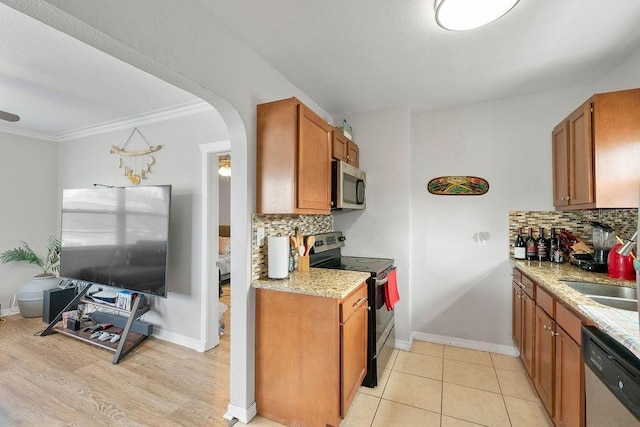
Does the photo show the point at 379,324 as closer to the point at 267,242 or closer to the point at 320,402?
the point at 320,402

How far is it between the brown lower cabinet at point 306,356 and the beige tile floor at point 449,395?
0.21 m

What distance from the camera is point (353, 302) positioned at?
1881mm

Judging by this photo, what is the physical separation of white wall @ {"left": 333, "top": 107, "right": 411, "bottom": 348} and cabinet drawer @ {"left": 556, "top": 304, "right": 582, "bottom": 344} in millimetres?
1350

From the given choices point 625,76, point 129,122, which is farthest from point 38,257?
point 625,76

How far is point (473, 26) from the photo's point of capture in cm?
158

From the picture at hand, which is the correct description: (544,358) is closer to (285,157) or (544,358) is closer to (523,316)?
(523,316)

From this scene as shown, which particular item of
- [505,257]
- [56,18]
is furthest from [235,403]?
[505,257]

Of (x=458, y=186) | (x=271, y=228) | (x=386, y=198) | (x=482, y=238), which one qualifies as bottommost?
(x=482, y=238)

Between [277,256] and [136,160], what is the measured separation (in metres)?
2.51

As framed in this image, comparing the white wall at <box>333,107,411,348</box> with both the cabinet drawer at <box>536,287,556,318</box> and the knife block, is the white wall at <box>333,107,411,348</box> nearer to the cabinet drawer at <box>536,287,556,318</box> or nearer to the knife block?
the knife block

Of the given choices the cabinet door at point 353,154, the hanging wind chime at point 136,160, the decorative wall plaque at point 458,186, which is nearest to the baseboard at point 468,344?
the decorative wall plaque at point 458,186

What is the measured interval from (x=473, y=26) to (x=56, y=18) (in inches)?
76.3

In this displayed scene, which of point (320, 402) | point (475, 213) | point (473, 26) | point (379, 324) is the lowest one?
point (320, 402)

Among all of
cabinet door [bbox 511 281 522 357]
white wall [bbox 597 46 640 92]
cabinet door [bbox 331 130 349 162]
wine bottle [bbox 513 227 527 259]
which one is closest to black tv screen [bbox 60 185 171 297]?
cabinet door [bbox 331 130 349 162]
